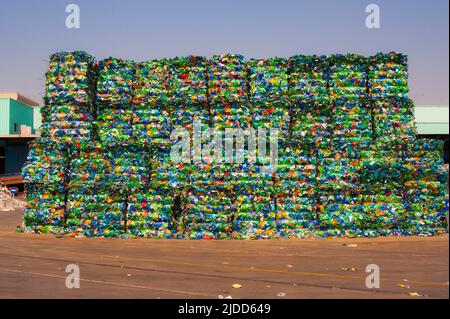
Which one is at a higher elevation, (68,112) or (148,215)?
(68,112)

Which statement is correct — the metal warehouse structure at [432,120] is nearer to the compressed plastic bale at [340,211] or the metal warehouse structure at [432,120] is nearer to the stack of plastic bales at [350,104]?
the stack of plastic bales at [350,104]

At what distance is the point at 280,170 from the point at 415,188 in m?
3.57

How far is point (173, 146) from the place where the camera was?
40.8 ft

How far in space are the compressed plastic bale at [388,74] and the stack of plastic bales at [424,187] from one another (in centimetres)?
154

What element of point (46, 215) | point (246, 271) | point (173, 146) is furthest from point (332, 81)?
point (46, 215)

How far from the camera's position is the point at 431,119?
1658 inches

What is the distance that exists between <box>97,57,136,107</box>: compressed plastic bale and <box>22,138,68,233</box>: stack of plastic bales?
1.72 metres

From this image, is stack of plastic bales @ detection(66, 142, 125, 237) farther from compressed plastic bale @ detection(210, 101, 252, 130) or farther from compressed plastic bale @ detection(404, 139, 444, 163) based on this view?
compressed plastic bale @ detection(404, 139, 444, 163)

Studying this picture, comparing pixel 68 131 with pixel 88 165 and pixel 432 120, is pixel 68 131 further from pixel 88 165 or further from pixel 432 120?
pixel 432 120

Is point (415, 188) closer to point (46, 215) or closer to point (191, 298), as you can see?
point (191, 298)

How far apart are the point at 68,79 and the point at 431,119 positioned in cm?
3677

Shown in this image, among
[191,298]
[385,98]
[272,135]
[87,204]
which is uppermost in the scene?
[385,98]

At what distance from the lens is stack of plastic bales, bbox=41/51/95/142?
12.7 m

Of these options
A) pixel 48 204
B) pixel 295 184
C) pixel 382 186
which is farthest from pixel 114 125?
pixel 382 186
